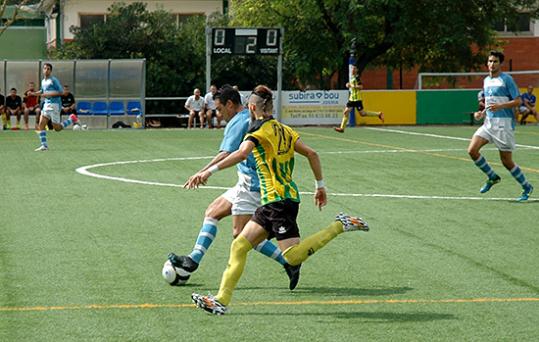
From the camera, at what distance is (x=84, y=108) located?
1804 inches

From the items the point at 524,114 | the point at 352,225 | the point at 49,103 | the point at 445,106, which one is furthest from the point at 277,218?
the point at 445,106

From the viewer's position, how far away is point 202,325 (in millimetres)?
7969

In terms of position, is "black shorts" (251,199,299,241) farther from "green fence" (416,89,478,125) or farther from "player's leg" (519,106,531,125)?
"green fence" (416,89,478,125)

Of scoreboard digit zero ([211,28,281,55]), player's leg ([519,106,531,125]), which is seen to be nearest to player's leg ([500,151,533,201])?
player's leg ([519,106,531,125])

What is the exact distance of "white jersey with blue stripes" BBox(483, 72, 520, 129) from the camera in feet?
54.7

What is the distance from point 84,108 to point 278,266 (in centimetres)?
3612

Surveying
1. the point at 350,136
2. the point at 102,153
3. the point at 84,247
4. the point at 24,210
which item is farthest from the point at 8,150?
the point at 84,247

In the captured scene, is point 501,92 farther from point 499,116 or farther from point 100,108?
point 100,108

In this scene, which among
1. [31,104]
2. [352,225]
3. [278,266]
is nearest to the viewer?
[352,225]

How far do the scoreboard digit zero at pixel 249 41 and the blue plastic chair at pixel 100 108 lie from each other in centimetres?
474

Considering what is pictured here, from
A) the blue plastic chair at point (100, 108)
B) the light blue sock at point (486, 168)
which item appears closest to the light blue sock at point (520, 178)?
the light blue sock at point (486, 168)

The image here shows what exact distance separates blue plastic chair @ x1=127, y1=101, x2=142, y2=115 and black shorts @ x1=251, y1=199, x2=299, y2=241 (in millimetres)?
37472

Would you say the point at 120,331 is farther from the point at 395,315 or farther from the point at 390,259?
the point at 390,259

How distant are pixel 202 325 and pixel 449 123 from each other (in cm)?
3927
